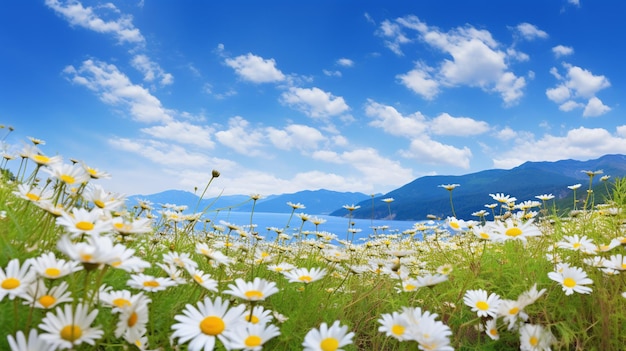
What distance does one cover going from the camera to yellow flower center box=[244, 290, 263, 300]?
170 centimetres

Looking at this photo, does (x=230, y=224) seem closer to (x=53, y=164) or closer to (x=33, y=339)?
(x=53, y=164)

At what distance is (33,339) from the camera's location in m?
1.36

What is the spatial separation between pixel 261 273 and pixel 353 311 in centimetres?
85

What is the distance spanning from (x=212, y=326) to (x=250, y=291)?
242 mm

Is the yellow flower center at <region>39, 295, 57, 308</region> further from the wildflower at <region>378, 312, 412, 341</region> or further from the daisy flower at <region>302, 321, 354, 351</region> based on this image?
the wildflower at <region>378, 312, 412, 341</region>

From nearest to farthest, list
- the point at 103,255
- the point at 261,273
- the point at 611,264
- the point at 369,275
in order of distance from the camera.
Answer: the point at 103,255 < the point at 611,264 < the point at 261,273 < the point at 369,275

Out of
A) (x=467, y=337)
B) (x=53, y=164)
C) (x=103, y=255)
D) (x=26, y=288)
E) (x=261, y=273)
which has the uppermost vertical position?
(x=53, y=164)

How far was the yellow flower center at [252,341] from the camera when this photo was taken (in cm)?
147

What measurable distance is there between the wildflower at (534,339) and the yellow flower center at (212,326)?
151cm

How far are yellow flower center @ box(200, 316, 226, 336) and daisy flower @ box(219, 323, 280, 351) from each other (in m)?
0.06

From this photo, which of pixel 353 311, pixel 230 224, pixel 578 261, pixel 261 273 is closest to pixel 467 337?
pixel 353 311

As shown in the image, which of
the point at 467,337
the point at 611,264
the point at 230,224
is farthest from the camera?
the point at 230,224

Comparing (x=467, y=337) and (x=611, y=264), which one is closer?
(x=611, y=264)

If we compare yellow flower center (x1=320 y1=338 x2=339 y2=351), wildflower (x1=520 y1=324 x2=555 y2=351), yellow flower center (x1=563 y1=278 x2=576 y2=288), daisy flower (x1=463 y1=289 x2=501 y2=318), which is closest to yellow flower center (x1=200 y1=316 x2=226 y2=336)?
yellow flower center (x1=320 y1=338 x2=339 y2=351)
